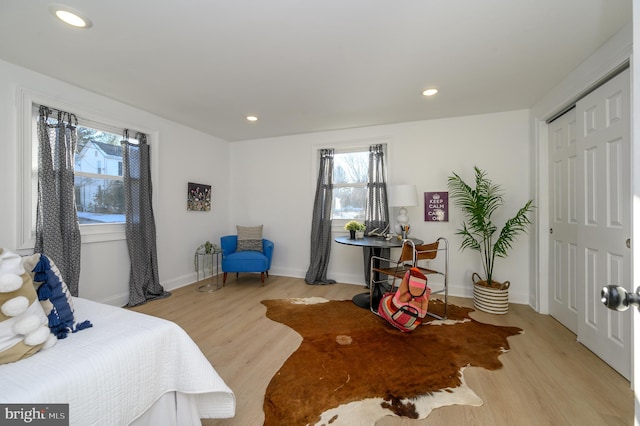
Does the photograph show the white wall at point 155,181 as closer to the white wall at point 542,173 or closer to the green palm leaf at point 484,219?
the green palm leaf at point 484,219

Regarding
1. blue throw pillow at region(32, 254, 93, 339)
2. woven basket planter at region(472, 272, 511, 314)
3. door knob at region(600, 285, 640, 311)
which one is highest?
door knob at region(600, 285, 640, 311)

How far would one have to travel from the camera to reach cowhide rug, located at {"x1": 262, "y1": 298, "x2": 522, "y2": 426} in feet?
5.10

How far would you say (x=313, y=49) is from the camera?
210 centimetres

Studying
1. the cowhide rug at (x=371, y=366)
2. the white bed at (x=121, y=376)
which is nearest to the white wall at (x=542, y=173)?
the cowhide rug at (x=371, y=366)

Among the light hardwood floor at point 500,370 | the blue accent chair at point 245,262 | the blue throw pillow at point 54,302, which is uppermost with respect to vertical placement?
the blue throw pillow at point 54,302

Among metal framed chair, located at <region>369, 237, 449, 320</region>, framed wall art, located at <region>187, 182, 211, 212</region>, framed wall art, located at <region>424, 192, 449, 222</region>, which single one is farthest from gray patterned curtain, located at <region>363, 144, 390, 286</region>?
framed wall art, located at <region>187, 182, 211, 212</region>

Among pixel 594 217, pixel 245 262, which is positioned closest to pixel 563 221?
pixel 594 217

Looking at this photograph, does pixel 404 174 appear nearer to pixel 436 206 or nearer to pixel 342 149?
pixel 436 206

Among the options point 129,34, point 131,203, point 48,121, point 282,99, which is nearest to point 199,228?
point 131,203

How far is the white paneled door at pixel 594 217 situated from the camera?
1881 mm

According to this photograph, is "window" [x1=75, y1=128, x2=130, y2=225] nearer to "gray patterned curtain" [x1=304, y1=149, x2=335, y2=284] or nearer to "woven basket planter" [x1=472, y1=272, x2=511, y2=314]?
"gray patterned curtain" [x1=304, y1=149, x2=335, y2=284]

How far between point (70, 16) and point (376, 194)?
140 inches

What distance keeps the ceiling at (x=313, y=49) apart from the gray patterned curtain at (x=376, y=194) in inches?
35.4

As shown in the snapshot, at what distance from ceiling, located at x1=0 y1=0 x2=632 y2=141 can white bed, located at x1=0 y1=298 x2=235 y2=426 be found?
76.2 inches
